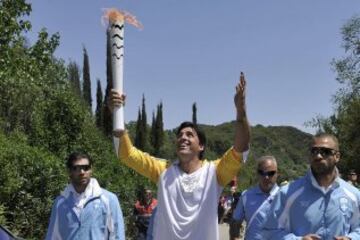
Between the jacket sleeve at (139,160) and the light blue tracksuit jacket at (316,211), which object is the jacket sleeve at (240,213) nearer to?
the jacket sleeve at (139,160)

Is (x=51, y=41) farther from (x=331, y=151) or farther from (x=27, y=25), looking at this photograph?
(x=331, y=151)

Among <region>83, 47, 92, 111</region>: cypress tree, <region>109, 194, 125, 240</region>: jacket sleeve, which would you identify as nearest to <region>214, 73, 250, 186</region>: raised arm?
<region>109, 194, 125, 240</region>: jacket sleeve

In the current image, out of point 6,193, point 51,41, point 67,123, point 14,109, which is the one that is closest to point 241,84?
point 6,193

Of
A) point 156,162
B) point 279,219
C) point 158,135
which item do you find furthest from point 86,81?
point 279,219

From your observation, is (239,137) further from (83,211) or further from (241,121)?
(83,211)

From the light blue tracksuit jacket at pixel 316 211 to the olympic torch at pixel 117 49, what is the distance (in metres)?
1.41

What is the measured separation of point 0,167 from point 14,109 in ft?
80.1

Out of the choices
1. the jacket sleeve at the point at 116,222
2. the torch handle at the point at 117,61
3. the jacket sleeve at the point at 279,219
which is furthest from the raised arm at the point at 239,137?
the jacket sleeve at the point at 116,222

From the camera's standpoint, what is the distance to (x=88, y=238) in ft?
19.6

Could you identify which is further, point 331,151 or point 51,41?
point 51,41

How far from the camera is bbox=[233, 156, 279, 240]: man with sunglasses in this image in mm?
7191

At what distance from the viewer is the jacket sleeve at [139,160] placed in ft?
16.8

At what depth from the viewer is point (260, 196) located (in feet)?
24.1

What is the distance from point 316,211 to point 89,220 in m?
2.52
